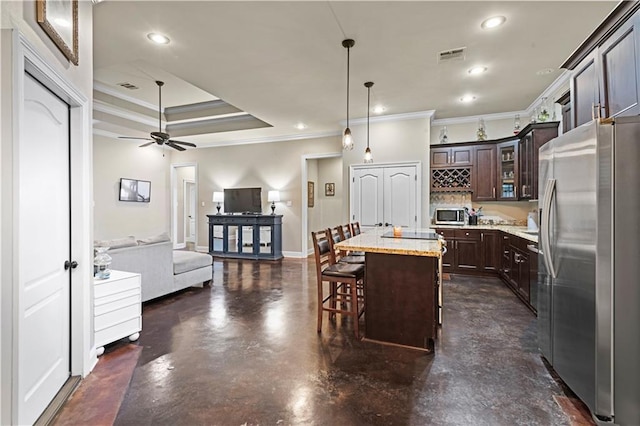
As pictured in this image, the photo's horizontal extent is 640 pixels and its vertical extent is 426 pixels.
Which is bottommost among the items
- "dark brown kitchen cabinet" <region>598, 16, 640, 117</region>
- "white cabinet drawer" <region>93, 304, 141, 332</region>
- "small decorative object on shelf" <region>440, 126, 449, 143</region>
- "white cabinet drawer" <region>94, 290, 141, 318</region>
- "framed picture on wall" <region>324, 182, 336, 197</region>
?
"white cabinet drawer" <region>93, 304, 141, 332</region>

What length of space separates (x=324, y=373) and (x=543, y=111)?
4783 mm

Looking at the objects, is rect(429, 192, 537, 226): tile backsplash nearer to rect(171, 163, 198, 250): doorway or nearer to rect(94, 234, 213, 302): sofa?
rect(94, 234, 213, 302): sofa

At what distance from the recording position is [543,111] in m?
4.57

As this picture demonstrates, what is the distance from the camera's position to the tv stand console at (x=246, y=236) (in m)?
7.21

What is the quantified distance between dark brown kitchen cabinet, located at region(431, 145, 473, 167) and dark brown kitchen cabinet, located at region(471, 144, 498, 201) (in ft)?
0.42

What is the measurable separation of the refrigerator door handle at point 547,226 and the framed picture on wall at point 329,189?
6.28 m

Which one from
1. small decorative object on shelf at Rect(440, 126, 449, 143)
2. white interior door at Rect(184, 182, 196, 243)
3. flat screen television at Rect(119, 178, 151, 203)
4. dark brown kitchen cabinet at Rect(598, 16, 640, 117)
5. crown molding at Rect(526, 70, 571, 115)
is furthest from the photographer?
white interior door at Rect(184, 182, 196, 243)

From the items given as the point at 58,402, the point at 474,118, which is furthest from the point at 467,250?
the point at 58,402

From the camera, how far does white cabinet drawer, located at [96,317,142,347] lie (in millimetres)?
2546

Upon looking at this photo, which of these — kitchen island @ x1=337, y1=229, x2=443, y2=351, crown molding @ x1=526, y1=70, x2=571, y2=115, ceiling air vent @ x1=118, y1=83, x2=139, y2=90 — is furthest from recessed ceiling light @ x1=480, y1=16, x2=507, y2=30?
ceiling air vent @ x1=118, y1=83, x2=139, y2=90

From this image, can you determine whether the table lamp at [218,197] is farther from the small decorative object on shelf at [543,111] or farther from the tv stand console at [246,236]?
the small decorative object on shelf at [543,111]

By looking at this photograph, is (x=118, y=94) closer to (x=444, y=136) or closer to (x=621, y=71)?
(x=444, y=136)

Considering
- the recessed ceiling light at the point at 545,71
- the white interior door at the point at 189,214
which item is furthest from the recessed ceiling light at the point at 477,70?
the white interior door at the point at 189,214

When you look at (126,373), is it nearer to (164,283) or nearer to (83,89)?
(164,283)
